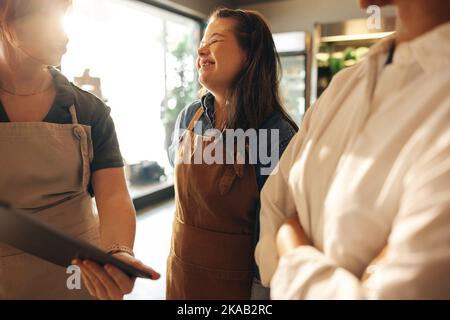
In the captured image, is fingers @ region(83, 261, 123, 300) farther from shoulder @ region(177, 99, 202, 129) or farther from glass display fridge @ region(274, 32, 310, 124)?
glass display fridge @ region(274, 32, 310, 124)

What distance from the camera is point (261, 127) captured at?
1.29 metres

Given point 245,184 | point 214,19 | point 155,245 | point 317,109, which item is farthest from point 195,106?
point 155,245

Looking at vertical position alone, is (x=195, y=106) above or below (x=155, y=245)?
above

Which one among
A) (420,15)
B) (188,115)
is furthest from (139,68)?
(420,15)

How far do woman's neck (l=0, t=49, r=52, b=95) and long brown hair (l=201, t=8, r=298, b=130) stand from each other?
2.20 ft

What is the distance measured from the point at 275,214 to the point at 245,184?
491mm

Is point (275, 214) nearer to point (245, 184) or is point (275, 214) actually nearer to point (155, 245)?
point (245, 184)

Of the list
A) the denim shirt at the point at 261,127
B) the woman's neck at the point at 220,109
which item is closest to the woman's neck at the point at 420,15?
the denim shirt at the point at 261,127

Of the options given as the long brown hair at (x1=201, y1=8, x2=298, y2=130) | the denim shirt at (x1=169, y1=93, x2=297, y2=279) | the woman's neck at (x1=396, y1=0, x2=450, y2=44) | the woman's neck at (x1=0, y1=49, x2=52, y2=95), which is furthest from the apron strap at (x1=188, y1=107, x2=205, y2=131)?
the woman's neck at (x1=396, y1=0, x2=450, y2=44)

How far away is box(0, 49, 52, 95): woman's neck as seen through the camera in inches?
40.5

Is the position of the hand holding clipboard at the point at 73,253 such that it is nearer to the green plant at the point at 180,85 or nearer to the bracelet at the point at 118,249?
the bracelet at the point at 118,249

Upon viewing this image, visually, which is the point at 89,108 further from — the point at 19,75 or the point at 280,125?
the point at 280,125
